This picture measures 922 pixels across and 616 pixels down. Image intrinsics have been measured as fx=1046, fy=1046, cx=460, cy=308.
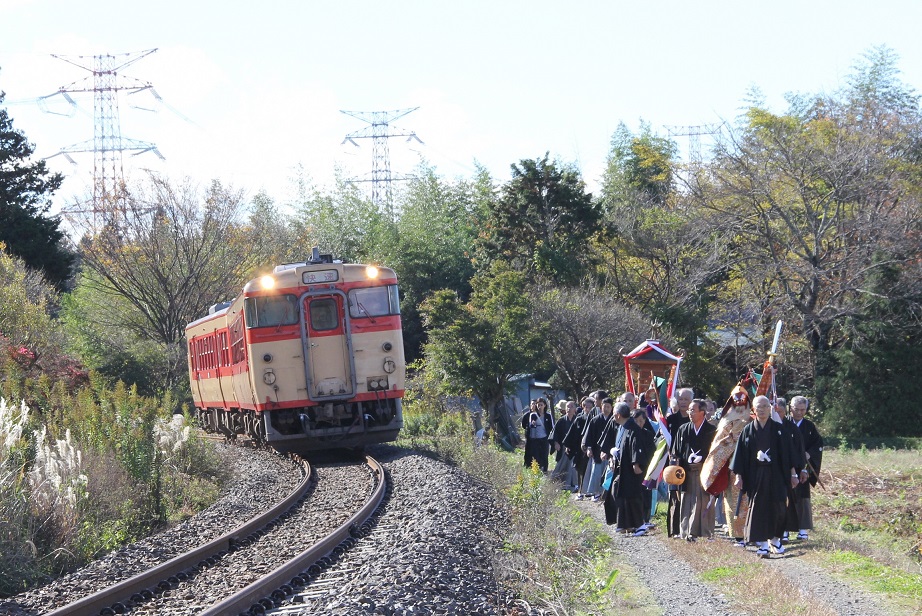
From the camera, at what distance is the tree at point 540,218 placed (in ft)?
118

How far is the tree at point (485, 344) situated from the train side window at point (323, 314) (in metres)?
6.20

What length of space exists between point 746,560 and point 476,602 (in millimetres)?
3004

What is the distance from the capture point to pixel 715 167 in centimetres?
3158

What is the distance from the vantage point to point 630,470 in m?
11.8

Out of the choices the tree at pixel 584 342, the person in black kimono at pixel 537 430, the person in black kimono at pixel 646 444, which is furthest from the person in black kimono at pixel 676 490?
the tree at pixel 584 342

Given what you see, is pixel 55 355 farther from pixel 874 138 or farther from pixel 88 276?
pixel 874 138

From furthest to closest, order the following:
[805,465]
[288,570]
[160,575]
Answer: [805,465], [160,575], [288,570]

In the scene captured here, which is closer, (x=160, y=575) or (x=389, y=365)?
(x=160, y=575)

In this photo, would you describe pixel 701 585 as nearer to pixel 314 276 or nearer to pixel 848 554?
pixel 848 554

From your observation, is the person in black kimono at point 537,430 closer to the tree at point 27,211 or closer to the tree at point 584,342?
the tree at point 584,342

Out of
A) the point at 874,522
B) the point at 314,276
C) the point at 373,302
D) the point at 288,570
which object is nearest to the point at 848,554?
the point at 288,570

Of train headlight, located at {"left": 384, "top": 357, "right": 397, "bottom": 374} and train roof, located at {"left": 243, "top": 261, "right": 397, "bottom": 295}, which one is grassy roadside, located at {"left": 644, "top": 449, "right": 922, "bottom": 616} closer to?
train headlight, located at {"left": 384, "top": 357, "right": 397, "bottom": 374}

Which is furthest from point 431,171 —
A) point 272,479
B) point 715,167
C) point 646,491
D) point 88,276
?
point 646,491

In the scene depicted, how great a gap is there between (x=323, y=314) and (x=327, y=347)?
582mm
